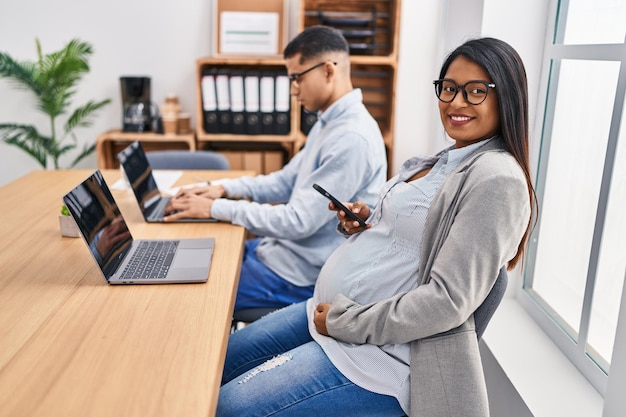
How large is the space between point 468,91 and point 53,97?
2991mm

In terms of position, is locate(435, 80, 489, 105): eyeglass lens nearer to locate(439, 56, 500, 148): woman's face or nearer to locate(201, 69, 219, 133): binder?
locate(439, 56, 500, 148): woman's face

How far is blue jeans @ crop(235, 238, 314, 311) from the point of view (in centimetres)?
187

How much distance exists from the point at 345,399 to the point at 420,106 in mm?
2583

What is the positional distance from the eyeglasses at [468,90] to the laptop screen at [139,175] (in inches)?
43.8

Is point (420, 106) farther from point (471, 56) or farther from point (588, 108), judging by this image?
point (471, 56)

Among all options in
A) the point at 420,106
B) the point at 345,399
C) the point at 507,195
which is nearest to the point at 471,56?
the point at 507,195

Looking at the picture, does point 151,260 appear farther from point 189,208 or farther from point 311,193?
point 311,193

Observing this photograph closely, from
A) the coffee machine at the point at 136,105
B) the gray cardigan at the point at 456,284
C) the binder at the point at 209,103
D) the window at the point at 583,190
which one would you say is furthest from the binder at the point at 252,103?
the gray cardigan at the point at 456,284

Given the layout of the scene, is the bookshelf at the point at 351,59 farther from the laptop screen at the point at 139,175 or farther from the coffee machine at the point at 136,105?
the laptop screen at the point at 139,175

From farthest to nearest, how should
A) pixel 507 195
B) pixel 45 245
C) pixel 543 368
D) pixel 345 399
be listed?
pixel 45 245
pixel 543 368
pixel 345 399
pixel 507 195

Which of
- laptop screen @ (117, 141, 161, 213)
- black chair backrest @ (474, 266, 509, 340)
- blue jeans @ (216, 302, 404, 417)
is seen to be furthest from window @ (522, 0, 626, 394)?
laptop screen @ (117, 141, 161, 213)

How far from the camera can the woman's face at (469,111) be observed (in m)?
1.19

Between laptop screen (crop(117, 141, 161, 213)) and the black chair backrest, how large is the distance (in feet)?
3.89

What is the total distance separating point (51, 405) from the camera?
893 millimetres
